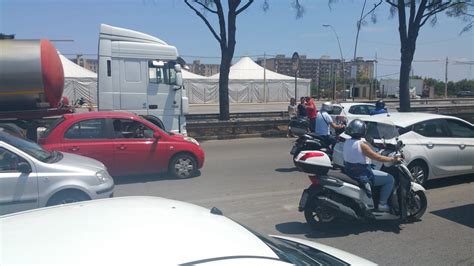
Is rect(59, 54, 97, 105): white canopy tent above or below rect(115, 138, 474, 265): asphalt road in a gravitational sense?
above

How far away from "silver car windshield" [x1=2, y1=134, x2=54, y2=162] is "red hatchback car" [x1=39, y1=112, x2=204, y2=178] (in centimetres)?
213

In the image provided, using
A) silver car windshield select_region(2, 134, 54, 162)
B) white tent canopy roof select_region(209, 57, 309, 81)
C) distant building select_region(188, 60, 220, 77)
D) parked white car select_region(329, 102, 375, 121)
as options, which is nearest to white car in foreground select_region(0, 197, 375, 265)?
silver car windshield select_region(2, 134, 54, 162)

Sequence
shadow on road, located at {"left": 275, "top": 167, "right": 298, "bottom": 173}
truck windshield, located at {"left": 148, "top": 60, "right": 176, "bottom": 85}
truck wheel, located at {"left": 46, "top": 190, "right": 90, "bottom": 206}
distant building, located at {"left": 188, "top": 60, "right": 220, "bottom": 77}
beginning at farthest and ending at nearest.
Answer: distant building, located at {"left": 188, "top": 60, "right": 220, "bottom": 77}, truck windshield, located at {"left": 148, "top": 60, "right": 176, "bottom": 85}, shadow on road, located at {"left": 275, "top": 167, "right": 298, "bottom": 173}, truck wheel, located at {"left": 46, "top": 190, "right": 90, "bottom": 206}

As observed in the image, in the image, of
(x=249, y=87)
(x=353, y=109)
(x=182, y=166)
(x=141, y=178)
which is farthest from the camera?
(x=249, y=87)

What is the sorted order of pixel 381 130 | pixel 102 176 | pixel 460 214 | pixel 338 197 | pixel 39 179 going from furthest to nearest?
pixel 381 130 < pixel 460 214 < pixel 102 176 < pixel 39 179 < pixel 338 197

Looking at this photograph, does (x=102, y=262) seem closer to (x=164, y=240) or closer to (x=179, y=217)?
(x=164, y=240)

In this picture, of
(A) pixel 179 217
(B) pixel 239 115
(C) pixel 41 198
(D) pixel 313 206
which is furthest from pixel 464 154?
(B) pixel 239 115

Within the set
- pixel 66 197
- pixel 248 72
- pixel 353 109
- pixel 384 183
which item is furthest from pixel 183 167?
pixel 248 72

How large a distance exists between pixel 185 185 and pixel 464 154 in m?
5.71

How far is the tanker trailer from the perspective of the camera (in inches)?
415

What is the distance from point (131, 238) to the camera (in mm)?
1982

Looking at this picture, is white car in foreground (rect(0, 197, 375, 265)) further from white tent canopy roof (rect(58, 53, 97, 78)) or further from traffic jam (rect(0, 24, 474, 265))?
white tent canopy roof (rect(58, 53, 97, 78))

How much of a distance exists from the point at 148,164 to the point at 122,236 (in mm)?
7934

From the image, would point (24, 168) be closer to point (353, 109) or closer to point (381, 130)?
point (381, 130)
